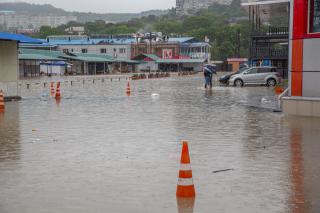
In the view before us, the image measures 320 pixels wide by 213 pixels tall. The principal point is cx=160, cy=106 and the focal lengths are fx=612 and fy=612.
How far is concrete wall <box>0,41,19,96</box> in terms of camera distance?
31.1 metres

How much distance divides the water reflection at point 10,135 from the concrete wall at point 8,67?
5.60 meters

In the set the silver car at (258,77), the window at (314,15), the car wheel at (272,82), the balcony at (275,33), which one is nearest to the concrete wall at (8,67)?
the window at (314,15)

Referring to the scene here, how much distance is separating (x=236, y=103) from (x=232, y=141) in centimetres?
1420

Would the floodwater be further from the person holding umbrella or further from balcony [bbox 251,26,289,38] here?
balcony [bbox 251,26,289,38]

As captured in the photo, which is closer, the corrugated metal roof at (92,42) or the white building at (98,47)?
the white building at (98,47)

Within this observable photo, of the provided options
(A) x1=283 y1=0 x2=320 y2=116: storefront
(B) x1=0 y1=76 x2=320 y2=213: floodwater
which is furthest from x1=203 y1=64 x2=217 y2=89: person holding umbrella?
(B) x1=0 y1=76 x2=320 y2=213: floodwater

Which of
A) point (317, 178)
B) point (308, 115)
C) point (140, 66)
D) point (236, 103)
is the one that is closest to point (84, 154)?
point (317, 178)

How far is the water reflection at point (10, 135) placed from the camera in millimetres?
12875

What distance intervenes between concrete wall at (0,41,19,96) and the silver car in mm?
21855

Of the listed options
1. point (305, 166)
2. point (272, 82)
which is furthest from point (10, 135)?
point (272, 82)

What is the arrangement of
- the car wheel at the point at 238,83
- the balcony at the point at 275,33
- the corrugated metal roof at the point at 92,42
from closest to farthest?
the car wheel at the point at 238,83 → the balcony at the point at 275,33 → the corrugated metal roof at the point at 92,42

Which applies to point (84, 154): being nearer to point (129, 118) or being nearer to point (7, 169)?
point (7, 169)

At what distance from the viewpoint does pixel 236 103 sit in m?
29.1

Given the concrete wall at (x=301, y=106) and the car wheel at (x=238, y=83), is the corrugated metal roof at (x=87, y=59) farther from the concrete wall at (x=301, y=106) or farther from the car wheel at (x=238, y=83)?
the concrete wall at (x=301, y=106)
